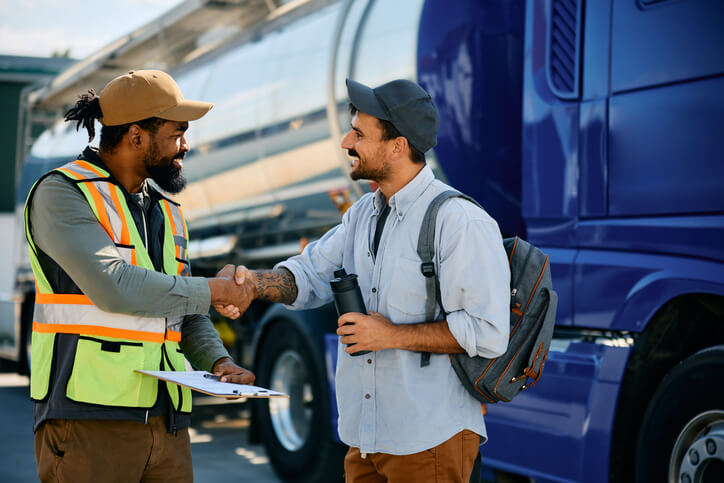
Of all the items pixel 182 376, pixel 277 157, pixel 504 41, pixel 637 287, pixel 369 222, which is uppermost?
pixel 504 41

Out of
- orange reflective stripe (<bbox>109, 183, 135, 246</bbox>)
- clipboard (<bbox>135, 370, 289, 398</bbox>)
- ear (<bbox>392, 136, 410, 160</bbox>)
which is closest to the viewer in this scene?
clipboard (<bbox>135, 370, 289, 398</bbox>)

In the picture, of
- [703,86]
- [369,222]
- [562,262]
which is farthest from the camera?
[562,262]

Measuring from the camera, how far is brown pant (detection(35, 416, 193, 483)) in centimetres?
253

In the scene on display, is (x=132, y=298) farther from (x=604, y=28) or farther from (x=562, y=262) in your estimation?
(x=604, y=28)

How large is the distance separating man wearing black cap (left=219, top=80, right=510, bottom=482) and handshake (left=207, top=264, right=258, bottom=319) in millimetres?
412

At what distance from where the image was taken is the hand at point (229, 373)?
107 inches

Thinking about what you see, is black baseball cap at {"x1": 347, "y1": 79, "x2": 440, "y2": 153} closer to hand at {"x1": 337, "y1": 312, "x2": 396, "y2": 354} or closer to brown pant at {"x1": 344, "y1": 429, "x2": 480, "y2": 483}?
hand at {"x1": 337, "y1": 312, "x2": 396, "y2": 354}

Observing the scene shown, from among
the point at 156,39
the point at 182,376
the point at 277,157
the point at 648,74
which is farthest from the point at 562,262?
the point at 156,39

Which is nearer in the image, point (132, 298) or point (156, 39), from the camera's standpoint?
point (132, 298)

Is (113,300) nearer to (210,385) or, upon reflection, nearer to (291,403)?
(210,385)

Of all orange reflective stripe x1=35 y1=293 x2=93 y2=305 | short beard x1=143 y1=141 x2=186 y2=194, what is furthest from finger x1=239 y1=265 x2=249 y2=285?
orange reflective stripe x1=35 y1=293 x2=93 y2=305

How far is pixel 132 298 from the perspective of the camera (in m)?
2.50

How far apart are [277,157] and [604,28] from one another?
9.79 ft

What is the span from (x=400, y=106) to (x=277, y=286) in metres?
0.80
